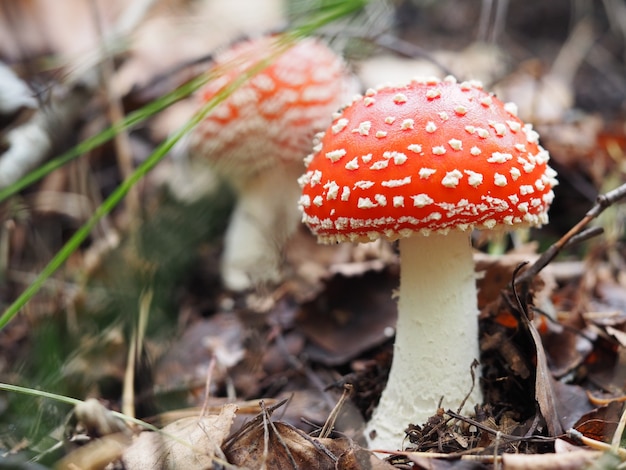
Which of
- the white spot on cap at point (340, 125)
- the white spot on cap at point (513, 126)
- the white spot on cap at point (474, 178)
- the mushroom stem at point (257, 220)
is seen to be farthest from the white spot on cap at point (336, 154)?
the mushroom stem at point (257, 220)

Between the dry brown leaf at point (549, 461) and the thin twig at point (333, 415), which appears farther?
the thin twig at point (333, 415)

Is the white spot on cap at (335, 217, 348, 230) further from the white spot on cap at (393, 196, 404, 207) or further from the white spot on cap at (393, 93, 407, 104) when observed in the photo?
the white spot on cap at (393, 93, 407, 104)

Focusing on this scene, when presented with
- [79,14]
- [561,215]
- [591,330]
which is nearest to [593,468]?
[591,330]

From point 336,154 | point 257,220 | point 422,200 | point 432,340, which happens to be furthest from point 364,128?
point 257,220

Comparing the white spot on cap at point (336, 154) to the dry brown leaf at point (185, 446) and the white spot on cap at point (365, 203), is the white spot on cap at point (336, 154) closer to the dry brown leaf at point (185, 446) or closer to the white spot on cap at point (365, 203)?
the white spot on cap at point (365, 203)

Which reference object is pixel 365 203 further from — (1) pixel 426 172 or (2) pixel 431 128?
(2) pixel 431 128

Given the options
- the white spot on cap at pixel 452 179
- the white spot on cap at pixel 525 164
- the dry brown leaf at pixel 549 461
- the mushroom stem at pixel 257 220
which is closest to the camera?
the dry brown leaf at pixel 549 461

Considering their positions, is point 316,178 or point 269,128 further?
point 269,128
